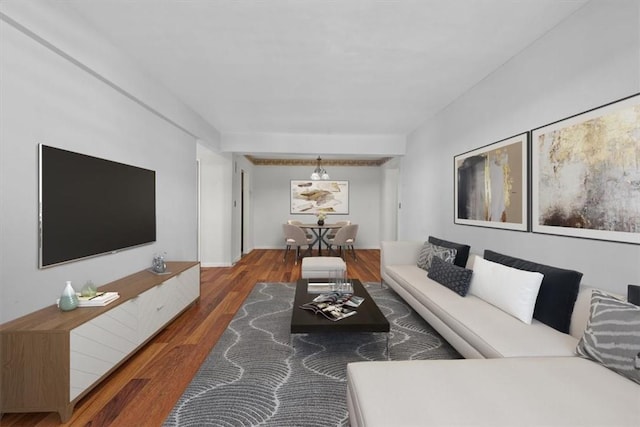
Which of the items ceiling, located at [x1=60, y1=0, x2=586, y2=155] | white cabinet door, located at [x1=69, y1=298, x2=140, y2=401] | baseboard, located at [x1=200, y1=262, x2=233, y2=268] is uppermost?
ceiling, located at [x1=60, y1=0, x2=586, y2=155]

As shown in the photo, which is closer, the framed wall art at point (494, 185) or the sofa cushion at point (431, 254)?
the framed wall art at point (494, 185)

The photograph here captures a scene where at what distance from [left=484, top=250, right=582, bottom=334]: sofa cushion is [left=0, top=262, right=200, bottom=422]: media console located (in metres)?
2.84

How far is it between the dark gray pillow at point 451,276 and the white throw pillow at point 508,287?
68 millimetres

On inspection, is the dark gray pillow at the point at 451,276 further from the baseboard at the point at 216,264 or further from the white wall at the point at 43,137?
the baseboard at the point at 216,264

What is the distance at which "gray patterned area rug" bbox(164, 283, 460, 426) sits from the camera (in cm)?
166

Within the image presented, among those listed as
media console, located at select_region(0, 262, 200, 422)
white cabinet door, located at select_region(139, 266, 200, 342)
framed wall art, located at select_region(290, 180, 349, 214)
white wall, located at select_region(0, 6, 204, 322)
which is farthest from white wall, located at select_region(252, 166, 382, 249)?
media console, located at select_region(0, 262, 200, 422)

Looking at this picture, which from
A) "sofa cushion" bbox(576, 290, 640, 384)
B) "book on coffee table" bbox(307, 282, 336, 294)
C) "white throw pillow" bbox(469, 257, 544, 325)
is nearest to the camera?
"sofa cushion" bbox(576, 290, 640, 384)

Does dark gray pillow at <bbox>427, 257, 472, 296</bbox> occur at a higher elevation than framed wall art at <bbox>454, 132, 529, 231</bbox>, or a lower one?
lower

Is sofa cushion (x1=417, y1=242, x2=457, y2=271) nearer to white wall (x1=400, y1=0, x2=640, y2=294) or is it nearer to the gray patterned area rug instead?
white wall (x1=400, y1=0, x2=640, y2=294)

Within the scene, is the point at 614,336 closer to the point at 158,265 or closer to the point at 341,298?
the point at 341,298

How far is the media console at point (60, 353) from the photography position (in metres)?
1.55

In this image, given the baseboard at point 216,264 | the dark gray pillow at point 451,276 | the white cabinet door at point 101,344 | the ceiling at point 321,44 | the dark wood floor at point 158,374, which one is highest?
the ceiling at point 321,44

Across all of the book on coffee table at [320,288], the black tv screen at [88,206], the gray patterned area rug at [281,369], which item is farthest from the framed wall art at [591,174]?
the black tv screen at [88,206]

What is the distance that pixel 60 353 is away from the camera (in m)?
1.57
